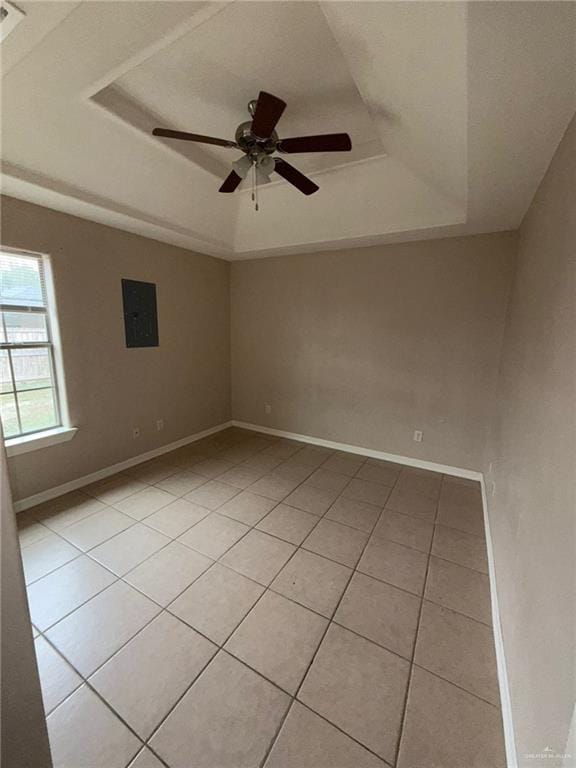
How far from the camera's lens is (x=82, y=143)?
1.91 meters

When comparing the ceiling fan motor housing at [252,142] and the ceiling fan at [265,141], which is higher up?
the ceiling fan motor housing at [252,142]

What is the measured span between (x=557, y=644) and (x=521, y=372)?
1.38m

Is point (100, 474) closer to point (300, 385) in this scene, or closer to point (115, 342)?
point (115, 342)

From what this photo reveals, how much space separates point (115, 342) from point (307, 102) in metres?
2.48

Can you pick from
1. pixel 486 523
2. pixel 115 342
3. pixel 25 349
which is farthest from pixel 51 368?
pixel 486 523

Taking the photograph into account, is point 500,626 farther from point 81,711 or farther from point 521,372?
point 81,711

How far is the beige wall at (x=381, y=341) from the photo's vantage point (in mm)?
2836

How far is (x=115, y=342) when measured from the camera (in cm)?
292

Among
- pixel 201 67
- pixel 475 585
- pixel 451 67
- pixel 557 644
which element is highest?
pixel 201 67

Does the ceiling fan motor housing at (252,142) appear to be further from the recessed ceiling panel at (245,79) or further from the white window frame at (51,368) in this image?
the white window frame at (51,368)

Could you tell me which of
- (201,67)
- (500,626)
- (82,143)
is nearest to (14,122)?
(82,143)

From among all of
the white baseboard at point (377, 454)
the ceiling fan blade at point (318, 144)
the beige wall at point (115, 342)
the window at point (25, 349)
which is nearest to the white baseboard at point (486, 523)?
the white baseboard at point (377, 454)

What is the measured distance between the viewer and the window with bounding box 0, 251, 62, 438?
2250 mm

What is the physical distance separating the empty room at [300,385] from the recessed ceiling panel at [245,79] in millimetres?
17
